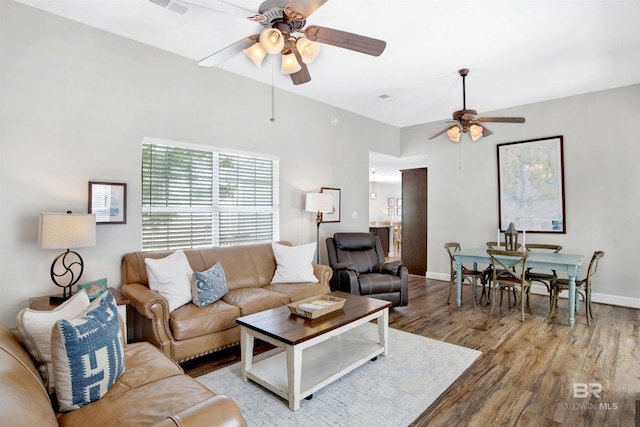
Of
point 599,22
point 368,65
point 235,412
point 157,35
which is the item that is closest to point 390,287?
point 368,65

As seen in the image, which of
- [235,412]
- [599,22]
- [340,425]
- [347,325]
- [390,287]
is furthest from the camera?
[390,287]

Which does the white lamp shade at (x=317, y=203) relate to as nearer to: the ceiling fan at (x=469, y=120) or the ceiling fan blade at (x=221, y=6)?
the ceiling fan at (x=469, y=120)

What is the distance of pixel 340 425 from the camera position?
6.81 feet

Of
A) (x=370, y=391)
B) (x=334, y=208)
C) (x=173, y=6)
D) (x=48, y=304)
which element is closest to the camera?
(x=370, y=391)

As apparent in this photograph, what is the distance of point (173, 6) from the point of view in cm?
273

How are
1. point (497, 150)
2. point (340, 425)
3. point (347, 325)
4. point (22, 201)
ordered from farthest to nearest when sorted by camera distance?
point (497, 150), point (22, 201), point (347, 325), point (340, 425)

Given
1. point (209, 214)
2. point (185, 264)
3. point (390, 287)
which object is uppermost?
point (209, 214)

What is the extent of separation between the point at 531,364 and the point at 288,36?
333 cm

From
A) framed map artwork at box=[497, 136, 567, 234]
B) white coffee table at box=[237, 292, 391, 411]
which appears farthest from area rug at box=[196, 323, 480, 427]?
framed map artwork at box=[497, 136, 567, 234]

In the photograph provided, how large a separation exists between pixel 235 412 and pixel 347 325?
1.27m

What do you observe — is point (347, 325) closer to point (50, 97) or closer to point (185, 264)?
point (185, 264)

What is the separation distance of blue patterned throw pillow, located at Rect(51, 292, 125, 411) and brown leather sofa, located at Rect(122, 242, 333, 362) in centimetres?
A: 98

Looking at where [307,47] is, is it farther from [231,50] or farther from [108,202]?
[108,202]

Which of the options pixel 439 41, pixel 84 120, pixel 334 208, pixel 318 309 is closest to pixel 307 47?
pixel 439 41
